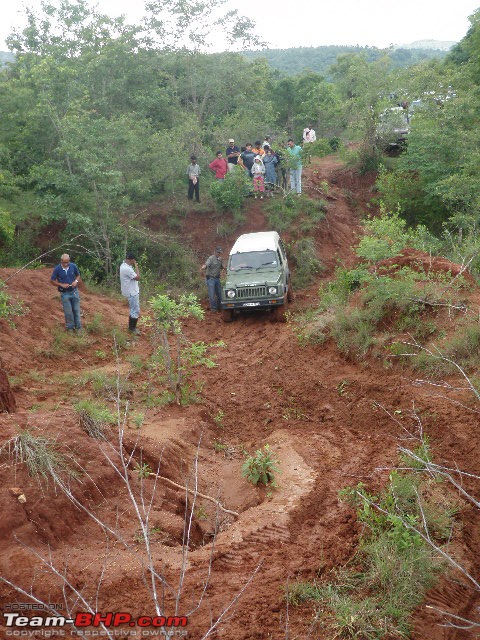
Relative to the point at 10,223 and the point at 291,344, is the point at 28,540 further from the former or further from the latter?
the point at 10,223

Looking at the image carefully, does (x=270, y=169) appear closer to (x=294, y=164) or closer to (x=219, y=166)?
(x=294, y=164)

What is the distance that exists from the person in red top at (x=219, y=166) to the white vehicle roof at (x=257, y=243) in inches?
154

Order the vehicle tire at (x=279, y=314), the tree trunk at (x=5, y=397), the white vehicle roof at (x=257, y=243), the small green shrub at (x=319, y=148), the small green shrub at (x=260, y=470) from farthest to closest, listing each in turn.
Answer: the small green shrub at (x=319, y=148) < the white vehicle roof at (x=257, y=243) < the vehicle tire at (x=279, y=314) < the tree trunk at (x=5, y=397) < the small green shrub at (x=260, y=470)

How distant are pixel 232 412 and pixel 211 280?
215 inches

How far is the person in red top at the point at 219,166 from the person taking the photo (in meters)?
18.1

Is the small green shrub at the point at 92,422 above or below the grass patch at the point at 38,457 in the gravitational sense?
below

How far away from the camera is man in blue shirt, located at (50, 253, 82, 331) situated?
11.2 m

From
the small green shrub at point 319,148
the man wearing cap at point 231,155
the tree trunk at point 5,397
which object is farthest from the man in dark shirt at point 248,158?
the tree trunk at point 5,397

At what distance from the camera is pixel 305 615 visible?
4730mm

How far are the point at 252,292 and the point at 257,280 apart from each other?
34 cm

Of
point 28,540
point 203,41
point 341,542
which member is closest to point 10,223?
point 28,540

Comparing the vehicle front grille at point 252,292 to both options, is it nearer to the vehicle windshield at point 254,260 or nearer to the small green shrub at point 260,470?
the vehicle windshield at point 254,260

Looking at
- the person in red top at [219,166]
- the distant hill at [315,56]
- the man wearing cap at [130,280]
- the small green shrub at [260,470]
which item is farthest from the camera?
the distant hill at [315,56]

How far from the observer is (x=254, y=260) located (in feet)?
45.5
